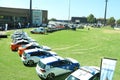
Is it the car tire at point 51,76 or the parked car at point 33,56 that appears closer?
the car tire at point 51,76

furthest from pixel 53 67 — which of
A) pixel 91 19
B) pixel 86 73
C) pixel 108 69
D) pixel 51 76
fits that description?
pixel 91 19

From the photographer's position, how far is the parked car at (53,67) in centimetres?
1870

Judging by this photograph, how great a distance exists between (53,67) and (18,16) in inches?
2950

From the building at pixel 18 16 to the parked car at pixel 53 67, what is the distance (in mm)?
65971

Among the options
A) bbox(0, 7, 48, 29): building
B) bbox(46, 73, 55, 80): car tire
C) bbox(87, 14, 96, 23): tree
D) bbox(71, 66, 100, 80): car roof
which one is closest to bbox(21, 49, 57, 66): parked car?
bbox(46, 73, 55, 80): car tire

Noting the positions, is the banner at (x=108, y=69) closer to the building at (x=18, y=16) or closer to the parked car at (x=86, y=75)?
the parked car at (x=86, y=75)

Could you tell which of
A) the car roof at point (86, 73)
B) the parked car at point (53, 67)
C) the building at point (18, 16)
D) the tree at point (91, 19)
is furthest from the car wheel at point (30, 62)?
the tree at point (91, 19)

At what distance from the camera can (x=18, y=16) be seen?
91875mm

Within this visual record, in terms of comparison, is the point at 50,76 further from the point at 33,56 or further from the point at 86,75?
the point at 33,56

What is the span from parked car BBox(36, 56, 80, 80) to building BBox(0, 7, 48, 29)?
2597 inches

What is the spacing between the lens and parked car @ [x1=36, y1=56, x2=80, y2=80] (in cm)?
1870

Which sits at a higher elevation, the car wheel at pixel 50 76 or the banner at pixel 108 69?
the banner at pixel 108 69

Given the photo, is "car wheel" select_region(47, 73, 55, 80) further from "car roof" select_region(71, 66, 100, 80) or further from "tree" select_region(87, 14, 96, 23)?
"tree" select_region(87, 14, 96, 23)

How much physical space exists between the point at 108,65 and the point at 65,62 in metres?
8.70
